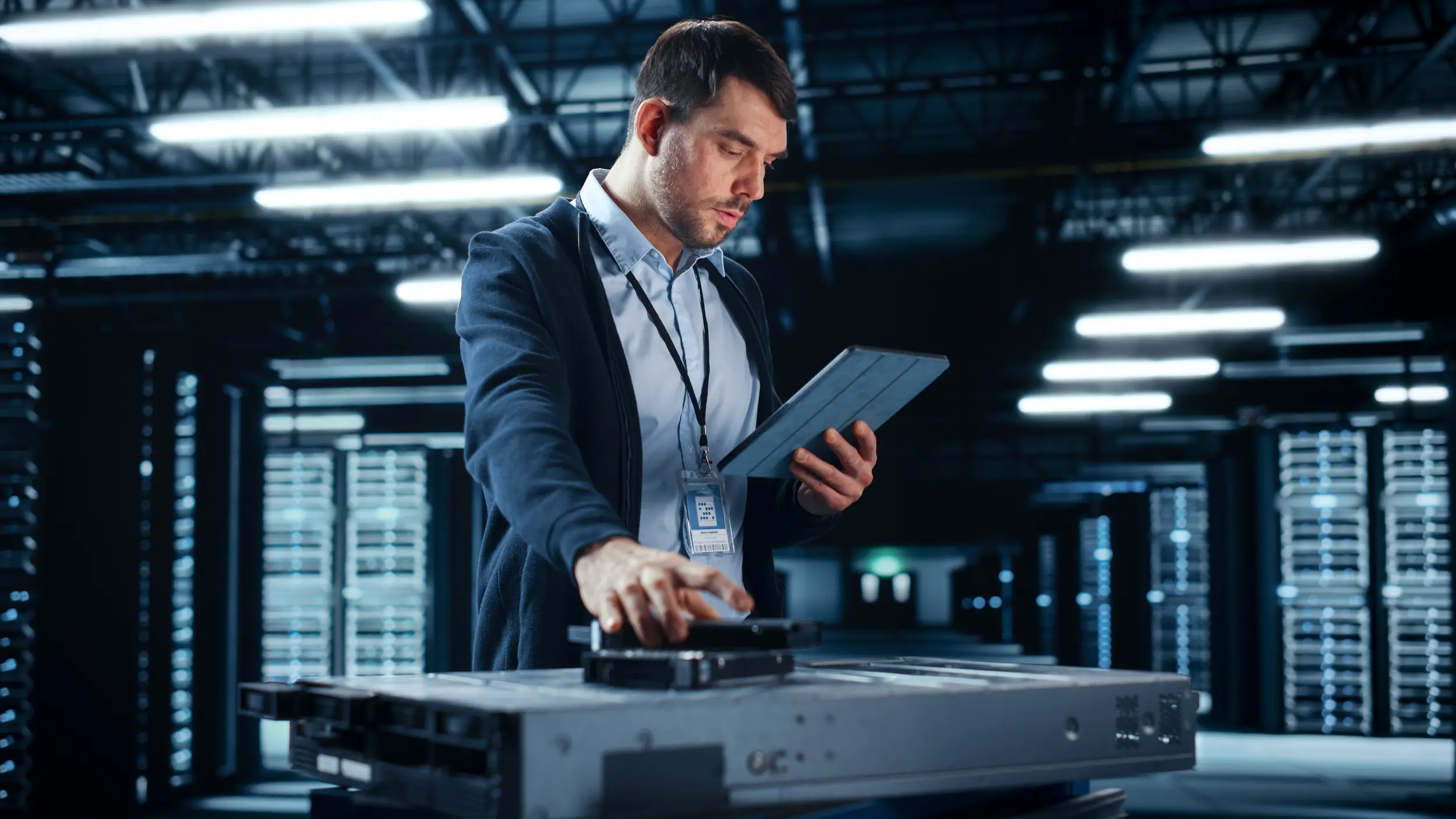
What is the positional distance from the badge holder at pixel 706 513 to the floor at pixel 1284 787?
5.94 m

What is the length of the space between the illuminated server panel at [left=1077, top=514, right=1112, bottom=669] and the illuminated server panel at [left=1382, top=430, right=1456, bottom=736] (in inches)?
207

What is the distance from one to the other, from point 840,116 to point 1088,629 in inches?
338

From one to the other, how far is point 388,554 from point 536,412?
31.3 ft

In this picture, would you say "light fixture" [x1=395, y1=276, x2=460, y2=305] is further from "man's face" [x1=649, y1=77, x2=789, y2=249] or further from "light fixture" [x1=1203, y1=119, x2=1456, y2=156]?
"man's face" [x1=649, y1=77, x2=789, y2=249]

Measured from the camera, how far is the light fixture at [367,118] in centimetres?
656

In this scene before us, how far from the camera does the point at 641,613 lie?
92cm

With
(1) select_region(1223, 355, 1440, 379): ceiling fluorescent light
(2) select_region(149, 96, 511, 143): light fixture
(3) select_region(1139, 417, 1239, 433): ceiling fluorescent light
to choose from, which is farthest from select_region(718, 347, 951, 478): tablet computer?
(3) select_region(1139, 417, 1239, 433): ceiling fluorescent light

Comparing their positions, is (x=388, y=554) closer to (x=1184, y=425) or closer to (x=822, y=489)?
(x=822, y=489)

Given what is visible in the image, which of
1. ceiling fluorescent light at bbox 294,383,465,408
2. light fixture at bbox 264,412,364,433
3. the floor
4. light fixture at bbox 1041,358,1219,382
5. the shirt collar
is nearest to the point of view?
the shirt collar

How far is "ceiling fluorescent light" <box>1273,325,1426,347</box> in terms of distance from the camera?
43.3ft

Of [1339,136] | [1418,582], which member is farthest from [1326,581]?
[1339,136]

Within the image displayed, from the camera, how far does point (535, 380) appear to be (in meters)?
1.20

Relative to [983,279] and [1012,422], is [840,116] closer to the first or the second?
[983,279]

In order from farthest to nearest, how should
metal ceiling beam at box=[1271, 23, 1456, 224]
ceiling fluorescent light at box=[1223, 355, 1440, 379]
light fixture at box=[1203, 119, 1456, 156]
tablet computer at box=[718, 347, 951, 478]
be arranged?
ceiling fluorescent light at box=[1223, 355, 1440, 379] → metal ceiling beam at box=[1271, 23, 1456, 224] → light fixture at box=[1203, 119, 1456, 156] → tablet computer at box=[718, 347, 951, 478]
